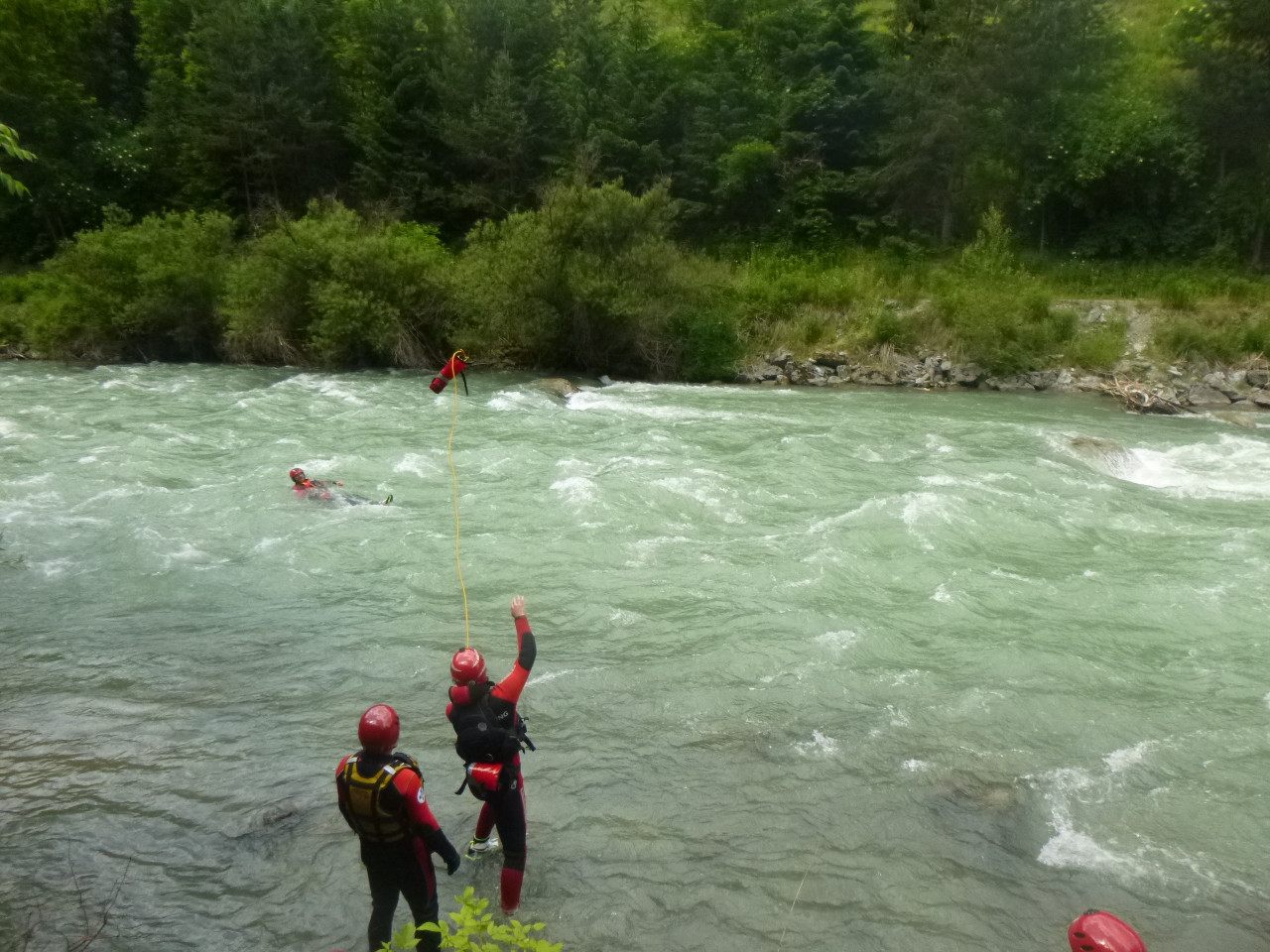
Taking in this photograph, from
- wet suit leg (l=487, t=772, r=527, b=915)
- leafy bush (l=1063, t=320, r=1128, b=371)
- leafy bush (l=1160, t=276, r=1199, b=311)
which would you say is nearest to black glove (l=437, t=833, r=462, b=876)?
wet suit leg (l=487, t=772, r=527, b=915)

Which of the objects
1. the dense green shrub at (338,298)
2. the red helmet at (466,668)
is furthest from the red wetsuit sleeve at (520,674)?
the dense green shrub at (338,298)

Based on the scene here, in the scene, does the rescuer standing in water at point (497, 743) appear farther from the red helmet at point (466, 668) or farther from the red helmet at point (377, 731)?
the red helmet at point (377, 731)

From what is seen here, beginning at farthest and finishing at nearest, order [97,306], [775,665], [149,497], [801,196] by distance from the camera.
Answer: [801,196], [97,306], [149,497], [775,665]

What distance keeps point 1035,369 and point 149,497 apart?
68.5 ft

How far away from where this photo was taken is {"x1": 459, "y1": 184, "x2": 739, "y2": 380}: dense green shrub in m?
23.5

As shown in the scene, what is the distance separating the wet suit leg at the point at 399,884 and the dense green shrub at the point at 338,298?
20996 millimetres

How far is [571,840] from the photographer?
20.4 feet

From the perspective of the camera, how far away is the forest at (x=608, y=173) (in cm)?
2467

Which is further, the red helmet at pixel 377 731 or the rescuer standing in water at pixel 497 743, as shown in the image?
the rescuer standing in water at pixel 497 743

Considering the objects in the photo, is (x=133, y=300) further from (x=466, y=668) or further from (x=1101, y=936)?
(x=1101, y=936)

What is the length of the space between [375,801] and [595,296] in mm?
19701

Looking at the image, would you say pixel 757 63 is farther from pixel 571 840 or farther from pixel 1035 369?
pixel 571 840

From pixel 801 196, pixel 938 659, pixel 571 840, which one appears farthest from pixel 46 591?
pixel 801 196

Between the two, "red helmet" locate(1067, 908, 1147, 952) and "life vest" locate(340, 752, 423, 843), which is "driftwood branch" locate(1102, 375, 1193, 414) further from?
"life vest" locate(340, 752, 423, 843)
